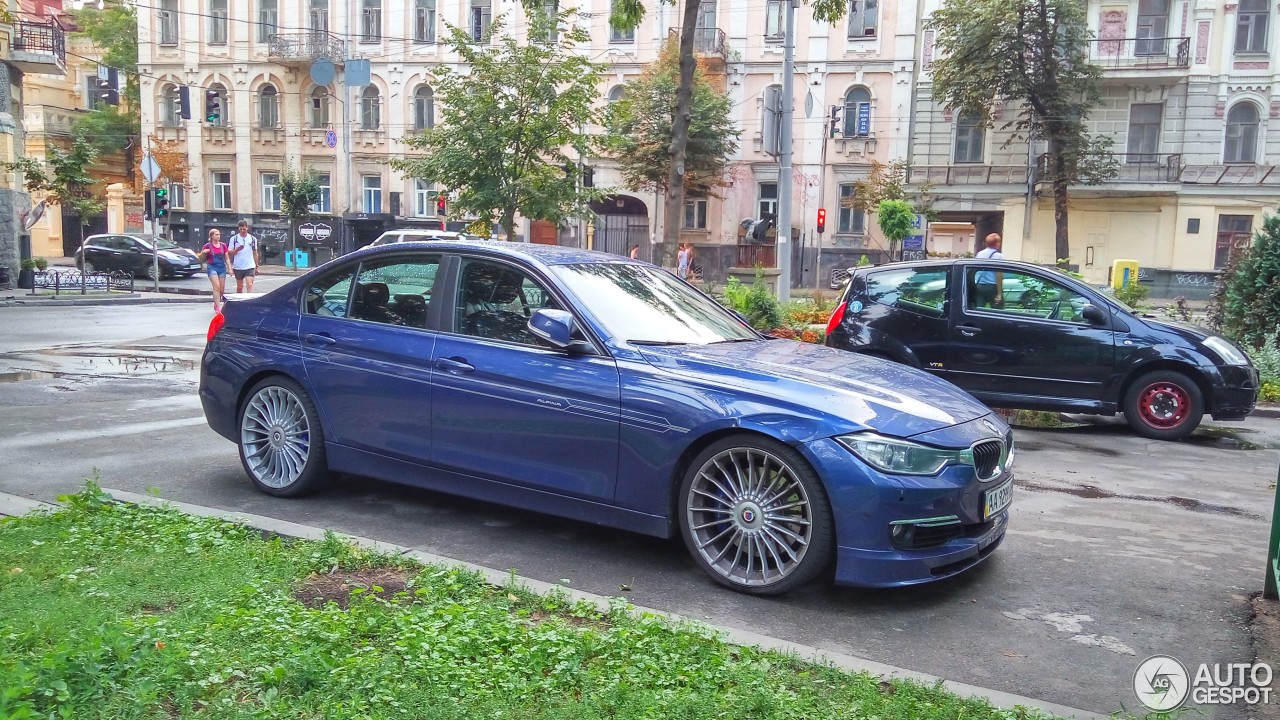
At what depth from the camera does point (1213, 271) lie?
38094 millimetres

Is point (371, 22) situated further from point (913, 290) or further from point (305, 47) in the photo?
point (913, 290)

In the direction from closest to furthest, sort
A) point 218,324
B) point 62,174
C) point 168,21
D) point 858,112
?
point 218,324, point 62,174, point 858,112, point 168,21

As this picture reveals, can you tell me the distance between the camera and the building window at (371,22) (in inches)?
1800

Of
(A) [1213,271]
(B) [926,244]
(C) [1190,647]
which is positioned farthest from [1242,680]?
(A) [1213,271]

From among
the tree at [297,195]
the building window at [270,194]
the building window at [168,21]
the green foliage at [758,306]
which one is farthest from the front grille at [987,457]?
the building window at [168,21]

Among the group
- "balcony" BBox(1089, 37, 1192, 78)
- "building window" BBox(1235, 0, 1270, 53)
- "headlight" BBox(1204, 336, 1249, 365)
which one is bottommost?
"headlight" BBox(1204, 336, 1249, 365)

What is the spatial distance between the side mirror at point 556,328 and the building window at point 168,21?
50.0 metres

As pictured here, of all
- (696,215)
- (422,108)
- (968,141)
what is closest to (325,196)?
(422,108)

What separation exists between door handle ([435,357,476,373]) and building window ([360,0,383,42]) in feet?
143

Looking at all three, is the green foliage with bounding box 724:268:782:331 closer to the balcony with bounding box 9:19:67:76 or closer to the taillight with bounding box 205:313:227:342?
the taillight with bounding box 205:313:227:342

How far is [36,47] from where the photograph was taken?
29.1 meters

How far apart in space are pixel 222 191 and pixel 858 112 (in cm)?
2943

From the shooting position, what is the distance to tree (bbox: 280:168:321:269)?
148ft

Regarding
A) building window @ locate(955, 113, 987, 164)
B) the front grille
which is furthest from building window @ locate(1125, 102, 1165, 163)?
the front grille
